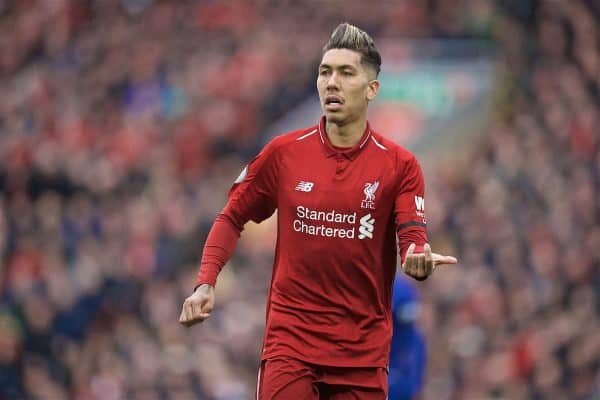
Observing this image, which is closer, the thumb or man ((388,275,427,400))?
the thumb

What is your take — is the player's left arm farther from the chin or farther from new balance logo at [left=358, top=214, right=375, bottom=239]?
the chin

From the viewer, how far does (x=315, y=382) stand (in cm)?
511

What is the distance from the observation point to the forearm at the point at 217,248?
206 inches

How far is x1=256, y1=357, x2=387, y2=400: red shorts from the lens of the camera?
503 cm

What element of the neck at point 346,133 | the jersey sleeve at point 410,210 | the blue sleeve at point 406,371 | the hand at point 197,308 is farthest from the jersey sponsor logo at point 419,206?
the blue sleeve at point 406,371

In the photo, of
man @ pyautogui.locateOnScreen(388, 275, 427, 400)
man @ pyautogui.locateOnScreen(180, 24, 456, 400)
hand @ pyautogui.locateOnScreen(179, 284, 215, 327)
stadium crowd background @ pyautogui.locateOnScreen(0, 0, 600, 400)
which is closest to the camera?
hand @ pyautogui.locateOnScreen(179, 284, 215, 327)

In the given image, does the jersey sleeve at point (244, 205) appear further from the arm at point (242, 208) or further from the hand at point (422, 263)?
the hand at point (422, 263)

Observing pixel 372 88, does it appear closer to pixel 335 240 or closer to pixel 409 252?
pixel 335 240

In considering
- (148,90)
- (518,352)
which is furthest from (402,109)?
(518,352)

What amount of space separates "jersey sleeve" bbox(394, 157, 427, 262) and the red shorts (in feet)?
1.82

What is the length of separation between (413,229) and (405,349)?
2.70 m

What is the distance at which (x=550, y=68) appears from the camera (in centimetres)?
1523

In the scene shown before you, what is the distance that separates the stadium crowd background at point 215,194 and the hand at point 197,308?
23.7ft

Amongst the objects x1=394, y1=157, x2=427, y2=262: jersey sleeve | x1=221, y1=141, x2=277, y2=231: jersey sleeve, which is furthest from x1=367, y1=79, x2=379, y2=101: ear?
x1=221, y1=141, x2=277, y2=231: jersey sleeve
